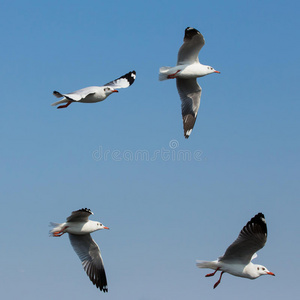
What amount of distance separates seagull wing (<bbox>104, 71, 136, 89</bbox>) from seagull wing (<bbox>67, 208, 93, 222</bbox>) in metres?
3.63

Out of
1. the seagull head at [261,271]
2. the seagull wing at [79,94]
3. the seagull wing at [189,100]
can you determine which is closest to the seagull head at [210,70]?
the seagull wing at [189,100]

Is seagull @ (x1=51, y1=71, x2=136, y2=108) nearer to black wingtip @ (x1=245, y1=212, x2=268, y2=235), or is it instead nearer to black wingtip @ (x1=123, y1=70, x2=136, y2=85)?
black wingtip @ (x1=123, y1=70, x2=136, y2=85)

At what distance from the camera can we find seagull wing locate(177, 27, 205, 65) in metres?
13.2

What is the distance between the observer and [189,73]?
44.7 ft

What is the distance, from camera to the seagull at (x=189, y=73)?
1327 cm

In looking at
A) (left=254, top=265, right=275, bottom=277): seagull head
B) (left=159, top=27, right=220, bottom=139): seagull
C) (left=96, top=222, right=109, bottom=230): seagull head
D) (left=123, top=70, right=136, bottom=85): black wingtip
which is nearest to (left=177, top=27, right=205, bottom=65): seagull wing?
(left=159, top=27, right=220, bottom=139): seagull

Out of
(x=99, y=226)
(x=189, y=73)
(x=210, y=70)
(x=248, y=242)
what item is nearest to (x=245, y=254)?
(x=248, y=242)

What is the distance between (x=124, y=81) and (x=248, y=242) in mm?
6021

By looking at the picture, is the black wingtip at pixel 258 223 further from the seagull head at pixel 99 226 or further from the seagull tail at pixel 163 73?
the seagull tail at pixel 163 73

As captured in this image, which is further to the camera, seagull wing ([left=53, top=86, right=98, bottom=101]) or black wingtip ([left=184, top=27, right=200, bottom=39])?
black wingtip ([left=184, top=27, right=200, bottom=39])

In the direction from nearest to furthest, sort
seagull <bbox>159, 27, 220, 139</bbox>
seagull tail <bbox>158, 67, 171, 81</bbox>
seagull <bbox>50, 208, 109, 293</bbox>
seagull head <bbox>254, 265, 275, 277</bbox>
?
1. seagull head <bbox>254, 265, 275, 277</bbox>
2. seagull <bbox>50, 208, 109, 293</bbox>
3. seagull <bbox>159, 27, 220, 139</bbox>
4. seagull tail <bbox>158, 67, 171, 81</bbox>

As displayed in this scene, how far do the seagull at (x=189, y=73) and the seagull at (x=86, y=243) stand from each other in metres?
3.47

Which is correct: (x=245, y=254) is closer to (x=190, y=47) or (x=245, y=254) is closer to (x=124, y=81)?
(x=190, y=47)

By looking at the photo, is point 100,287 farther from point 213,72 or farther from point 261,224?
point 213,72
